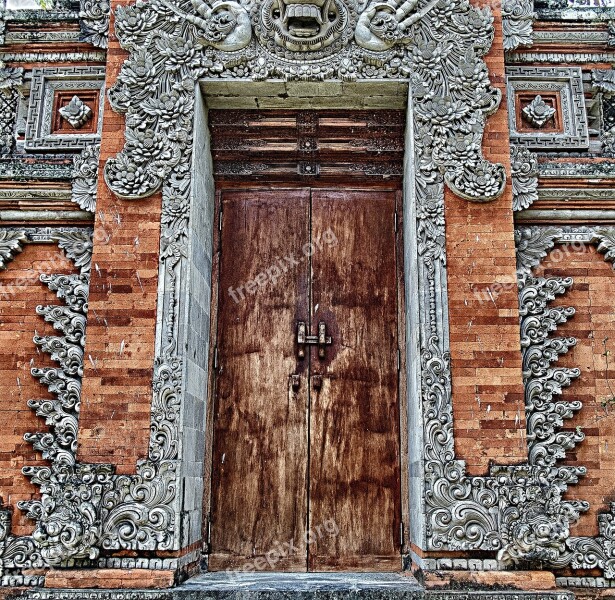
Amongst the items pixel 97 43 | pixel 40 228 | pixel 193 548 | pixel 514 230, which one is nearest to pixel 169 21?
pixel 97 43

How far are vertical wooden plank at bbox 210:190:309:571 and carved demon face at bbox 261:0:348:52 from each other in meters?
1.37

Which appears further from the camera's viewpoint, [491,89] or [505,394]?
[491,89]

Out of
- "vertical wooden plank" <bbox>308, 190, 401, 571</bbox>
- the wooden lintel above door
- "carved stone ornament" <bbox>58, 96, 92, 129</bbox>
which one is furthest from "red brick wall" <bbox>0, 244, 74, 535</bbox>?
"vertical wooden plank" <bbox>308, 190, 401, 571</bbox>

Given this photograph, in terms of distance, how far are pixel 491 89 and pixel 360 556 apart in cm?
417

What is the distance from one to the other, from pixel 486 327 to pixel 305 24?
3.06 meters

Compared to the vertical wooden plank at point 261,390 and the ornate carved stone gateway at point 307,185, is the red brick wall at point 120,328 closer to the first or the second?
the ornate carved stone gateway at point 307,185

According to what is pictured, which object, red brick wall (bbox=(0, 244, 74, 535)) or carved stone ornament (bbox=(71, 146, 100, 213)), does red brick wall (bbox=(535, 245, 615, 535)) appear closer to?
carved stone ornament (bbox=(71, 146, 100, 213))

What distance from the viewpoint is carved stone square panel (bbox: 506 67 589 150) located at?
672cm

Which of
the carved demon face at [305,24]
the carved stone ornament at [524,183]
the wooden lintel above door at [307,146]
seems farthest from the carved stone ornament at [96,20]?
the carved stone ornament at [524,183]

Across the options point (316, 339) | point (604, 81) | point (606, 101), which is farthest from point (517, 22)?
point (316, 339)

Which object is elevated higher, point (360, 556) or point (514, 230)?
point (514, 230)

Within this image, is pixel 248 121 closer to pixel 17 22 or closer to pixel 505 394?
pixel 17 22

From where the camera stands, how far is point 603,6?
6918mm

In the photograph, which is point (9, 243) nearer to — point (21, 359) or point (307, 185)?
point (21, 359)
